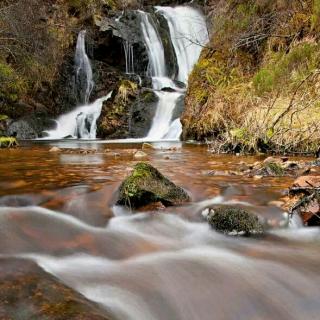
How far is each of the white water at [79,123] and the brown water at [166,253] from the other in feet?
41.0

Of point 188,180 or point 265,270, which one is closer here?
point 265,270

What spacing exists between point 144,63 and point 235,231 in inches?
681

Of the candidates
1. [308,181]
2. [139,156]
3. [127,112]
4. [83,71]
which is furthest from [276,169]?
[83,71]

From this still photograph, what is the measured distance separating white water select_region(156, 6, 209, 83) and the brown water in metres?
15.4

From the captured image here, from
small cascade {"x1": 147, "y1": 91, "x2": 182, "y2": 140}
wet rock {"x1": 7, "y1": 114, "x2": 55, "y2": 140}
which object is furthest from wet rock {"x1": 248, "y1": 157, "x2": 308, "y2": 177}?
Result: wet rock {"x1": 7, "y1": 114, "x2": 55, "y2": 140}

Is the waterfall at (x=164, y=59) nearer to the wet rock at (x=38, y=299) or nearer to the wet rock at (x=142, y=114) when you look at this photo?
the wet rock at (x=142, y=114)

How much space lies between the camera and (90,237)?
3.31 meters

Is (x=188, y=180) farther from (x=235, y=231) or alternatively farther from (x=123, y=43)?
(x=123, y=43)

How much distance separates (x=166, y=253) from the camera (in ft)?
9.94

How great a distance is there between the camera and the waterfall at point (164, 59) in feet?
49.4

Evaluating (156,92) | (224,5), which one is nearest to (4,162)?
(224,5)

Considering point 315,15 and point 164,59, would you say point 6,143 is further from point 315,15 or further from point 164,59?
point 164,59

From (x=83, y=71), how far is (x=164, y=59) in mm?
3856

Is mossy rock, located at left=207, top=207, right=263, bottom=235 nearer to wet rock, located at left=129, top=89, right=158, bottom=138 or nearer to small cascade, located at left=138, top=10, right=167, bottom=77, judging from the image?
wet rock, located at left=129, top=89, right=158, bottom=138
